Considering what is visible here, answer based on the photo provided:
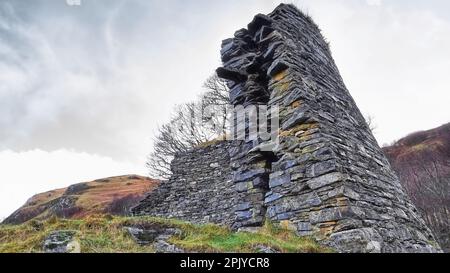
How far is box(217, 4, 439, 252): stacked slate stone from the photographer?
4355 millimetres

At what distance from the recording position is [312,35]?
880 centimetres

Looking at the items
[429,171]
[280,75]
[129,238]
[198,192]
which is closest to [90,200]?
[198,192]

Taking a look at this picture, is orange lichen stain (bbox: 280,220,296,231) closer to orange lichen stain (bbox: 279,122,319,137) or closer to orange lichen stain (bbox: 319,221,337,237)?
orange lichen stain (bbox: 319,221,337,237)

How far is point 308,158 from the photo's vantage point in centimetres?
492

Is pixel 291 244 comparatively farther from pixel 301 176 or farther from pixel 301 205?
pixel 301 176

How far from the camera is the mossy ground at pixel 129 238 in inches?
139

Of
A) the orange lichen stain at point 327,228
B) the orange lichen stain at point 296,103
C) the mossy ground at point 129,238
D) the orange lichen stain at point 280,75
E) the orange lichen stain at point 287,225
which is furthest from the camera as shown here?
the orange lichen stain at point 280,75

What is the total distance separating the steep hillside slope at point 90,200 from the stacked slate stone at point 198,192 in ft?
29.0

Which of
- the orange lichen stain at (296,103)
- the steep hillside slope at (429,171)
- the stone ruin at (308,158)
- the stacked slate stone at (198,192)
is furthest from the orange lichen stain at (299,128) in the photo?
the steep hillside slope at (429,171)

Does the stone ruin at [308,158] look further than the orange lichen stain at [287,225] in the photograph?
No

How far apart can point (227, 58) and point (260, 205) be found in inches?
148

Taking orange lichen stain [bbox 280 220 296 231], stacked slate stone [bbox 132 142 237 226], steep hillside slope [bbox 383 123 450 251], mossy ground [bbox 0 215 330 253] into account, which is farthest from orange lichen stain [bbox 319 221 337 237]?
steep hillside slope [bbox 383 123 450 251]

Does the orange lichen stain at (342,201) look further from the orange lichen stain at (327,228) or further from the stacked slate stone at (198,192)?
the stacked slate stone at (198,192)
